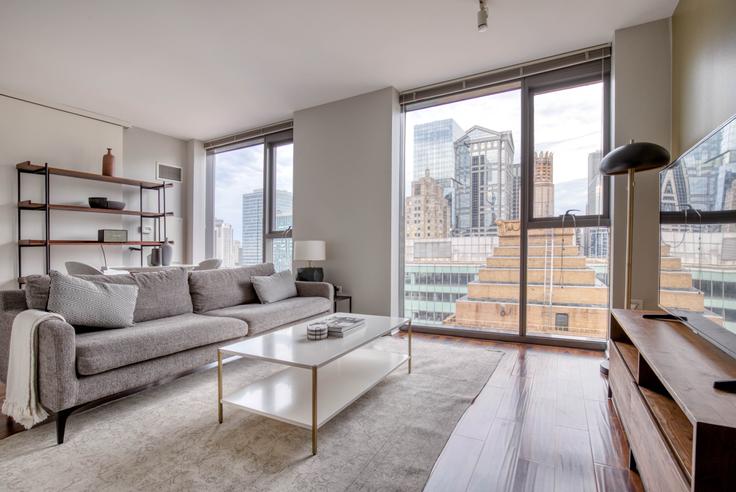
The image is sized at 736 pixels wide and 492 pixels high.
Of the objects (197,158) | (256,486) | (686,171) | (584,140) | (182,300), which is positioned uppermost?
(197,158)

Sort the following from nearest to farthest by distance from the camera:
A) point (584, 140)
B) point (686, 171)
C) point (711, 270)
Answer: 1. point (711, 270)
2. point (686, 171)
3. point (584, 140)

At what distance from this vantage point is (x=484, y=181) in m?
3.78

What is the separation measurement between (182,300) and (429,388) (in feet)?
6.60

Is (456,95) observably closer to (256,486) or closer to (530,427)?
(530,427)

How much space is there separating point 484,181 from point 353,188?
1450 mm

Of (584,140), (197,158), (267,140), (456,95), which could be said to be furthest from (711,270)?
(197,158)

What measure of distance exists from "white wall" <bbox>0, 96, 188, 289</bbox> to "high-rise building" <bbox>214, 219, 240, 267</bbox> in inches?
45.3

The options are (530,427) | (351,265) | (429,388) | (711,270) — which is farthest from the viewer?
(351,265)

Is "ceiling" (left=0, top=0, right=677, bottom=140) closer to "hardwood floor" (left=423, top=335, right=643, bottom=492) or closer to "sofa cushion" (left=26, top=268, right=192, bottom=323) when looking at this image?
"sofa cushion" (left=26, top=268, right=192, bottom=323)

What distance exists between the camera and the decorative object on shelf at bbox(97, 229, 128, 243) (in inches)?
181

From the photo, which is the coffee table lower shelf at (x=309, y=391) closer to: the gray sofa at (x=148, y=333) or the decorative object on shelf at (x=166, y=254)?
the gray sofa at (x=148, y=333)

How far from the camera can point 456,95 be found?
3.90 m

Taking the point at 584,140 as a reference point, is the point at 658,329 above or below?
below

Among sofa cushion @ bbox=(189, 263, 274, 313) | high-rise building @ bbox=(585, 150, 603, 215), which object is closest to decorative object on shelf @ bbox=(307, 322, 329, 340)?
sofa cushion @ bbox=(189, 263, 274, 313)
